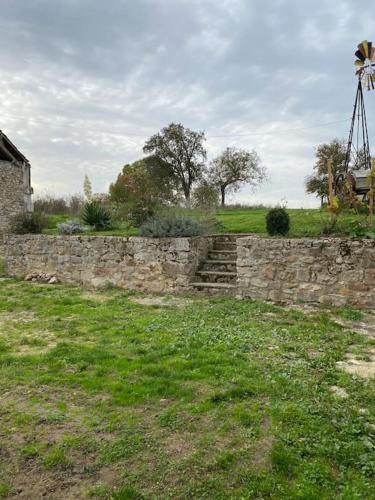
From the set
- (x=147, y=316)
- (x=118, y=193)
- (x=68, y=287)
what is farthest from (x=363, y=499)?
(x=118, y=193)

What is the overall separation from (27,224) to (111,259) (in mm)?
3789

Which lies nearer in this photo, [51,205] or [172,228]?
[172,228]

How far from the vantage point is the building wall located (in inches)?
776

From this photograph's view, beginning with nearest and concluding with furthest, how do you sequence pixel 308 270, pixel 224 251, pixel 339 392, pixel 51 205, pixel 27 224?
pixel 339 392, pixel 308 270, pixel 224 251, pixel 27 224, pixel 51 205

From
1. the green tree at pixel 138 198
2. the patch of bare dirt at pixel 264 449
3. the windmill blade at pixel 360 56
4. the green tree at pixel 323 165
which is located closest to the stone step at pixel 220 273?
the green tree at pixel 138 198

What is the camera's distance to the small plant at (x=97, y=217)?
40.5ft

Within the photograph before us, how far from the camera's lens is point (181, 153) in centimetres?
2597

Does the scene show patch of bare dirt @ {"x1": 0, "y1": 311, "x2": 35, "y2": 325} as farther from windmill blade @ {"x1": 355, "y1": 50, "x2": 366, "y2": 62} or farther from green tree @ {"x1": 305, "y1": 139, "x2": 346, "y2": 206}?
green tree @ {"x1": 305, "y1": 139, "x2": 346, "y2": 206}

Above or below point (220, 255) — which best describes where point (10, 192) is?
above

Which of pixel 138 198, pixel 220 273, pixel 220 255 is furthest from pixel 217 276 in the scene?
pixel 138 198

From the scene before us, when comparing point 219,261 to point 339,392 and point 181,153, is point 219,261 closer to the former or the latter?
point 339,392

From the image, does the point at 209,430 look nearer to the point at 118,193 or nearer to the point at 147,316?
the point at 147,316

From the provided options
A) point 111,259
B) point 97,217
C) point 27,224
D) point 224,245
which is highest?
point 97,217

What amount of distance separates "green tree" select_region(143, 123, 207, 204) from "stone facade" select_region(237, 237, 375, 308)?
18.1 metres
